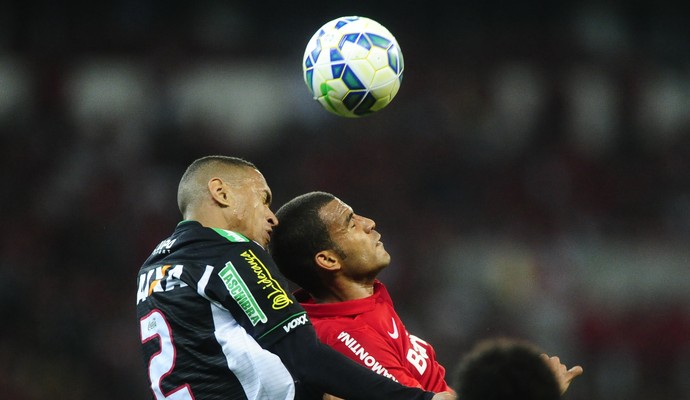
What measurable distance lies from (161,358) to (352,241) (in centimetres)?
117

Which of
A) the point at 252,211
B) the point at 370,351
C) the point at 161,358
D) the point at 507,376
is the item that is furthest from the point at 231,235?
the point at 507,376

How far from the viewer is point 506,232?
40.5 feet

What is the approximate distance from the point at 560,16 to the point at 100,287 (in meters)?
7.55

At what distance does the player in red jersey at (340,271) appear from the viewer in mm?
4473

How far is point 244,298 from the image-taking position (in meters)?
3.68

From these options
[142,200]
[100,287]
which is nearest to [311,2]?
[142,200]

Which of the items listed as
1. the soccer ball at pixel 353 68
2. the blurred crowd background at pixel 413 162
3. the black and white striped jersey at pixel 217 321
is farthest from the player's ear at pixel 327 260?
the blurred crowd background at pixel 413 162

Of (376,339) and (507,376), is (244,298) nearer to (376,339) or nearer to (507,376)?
(376,339)

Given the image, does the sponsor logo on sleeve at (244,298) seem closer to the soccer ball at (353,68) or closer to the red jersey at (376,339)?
the red jersey at (376,339)

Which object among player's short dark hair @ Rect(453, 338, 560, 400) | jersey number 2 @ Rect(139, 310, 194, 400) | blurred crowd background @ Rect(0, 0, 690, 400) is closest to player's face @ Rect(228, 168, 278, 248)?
jersey number 2 @ Rect(139, 310, 194, 400)

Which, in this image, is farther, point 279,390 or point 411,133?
point 411,133

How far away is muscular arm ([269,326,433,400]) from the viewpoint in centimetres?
351

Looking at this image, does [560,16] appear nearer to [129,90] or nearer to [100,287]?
[129,90]

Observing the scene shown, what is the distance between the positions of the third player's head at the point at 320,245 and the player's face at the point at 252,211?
0.23m
